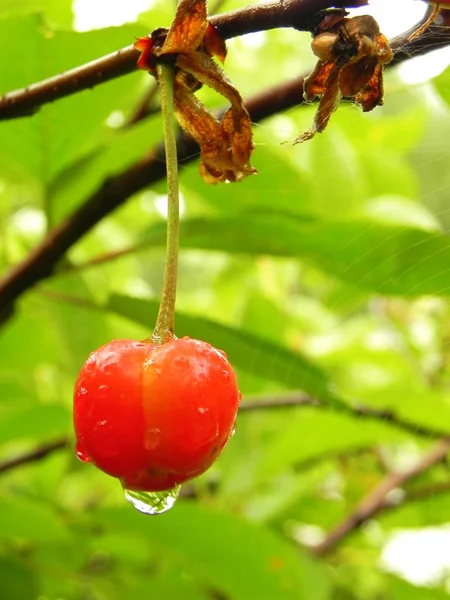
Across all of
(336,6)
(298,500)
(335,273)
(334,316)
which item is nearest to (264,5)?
(336,6)

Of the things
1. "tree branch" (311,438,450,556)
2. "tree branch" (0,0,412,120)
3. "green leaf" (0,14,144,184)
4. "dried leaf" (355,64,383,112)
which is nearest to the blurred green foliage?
"green leaf" (0,14,144,184)

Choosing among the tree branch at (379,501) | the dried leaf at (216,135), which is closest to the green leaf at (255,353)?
the dried leaf at (216,135)

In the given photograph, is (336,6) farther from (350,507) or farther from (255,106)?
(350,507)

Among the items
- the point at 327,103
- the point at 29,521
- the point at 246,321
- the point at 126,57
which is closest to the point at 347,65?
the point at 327,103

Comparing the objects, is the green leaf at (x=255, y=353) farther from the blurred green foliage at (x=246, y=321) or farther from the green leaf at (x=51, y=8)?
the green leaf at (x=51, y=8)

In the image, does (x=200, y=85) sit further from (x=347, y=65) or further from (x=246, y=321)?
(x=246, y=321)

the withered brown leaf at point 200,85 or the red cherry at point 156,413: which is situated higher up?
the withered brown leaf at point 200,85
